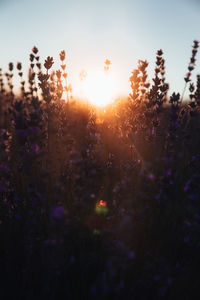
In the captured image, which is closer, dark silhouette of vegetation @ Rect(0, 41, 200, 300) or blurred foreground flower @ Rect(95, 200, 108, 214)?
dark silhouette of vegetation @ Rect(0, 41, 200, 300)

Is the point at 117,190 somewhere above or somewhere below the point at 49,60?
below

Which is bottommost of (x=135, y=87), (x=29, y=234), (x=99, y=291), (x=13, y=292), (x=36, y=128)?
(x=13, y=292)

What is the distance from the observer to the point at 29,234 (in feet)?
6.30

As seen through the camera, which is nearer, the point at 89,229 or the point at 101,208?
the point at 89,229

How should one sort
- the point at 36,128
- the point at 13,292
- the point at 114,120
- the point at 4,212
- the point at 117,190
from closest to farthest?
the point at 13,292 → the point at 36,128 → the point at 117,190 → the point at 4,212 → the point at 114,120

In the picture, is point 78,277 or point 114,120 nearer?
point 78,277

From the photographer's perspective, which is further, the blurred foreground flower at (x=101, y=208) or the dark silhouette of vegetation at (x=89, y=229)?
the blurred foreground flower at (x=101, y=208)

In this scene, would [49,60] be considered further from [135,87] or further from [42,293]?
[42,293]

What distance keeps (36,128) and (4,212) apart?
1.06 m

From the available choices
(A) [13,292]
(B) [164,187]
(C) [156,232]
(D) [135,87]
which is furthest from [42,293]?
(D) [135,87]

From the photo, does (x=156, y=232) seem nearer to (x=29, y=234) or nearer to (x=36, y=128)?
(x=29, y=234)

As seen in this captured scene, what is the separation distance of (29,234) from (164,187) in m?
1.40

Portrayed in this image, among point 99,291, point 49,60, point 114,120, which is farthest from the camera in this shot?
point 114,120

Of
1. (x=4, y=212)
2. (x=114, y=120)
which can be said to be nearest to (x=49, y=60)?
(x=114, y=120)
